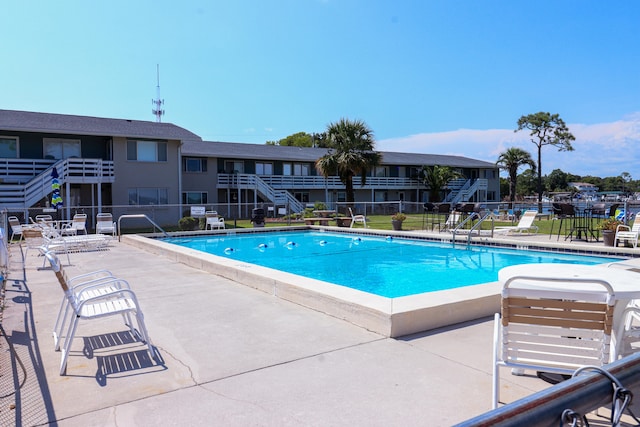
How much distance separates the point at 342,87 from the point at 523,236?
16.1 meters

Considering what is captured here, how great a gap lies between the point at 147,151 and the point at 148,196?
8.40ft

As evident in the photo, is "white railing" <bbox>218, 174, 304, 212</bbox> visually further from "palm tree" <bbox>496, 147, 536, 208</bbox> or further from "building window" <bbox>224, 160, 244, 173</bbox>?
"palm tree" <bbox>496, 147, 536, 208</bbox>

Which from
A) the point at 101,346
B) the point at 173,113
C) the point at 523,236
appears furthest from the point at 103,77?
the point at 173,113

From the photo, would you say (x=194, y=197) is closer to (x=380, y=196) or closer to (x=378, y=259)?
(x=380, y=196)

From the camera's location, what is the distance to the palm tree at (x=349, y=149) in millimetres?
30859

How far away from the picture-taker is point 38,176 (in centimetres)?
2230

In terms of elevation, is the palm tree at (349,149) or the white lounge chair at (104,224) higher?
the palm tree at (349,149)

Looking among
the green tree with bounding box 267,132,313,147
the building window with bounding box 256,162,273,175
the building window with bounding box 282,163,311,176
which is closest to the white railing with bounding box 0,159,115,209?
the building window with bounding box 256,162,273,175

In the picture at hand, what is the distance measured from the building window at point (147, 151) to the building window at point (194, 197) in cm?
454

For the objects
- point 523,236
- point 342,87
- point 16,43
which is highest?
point 342,87

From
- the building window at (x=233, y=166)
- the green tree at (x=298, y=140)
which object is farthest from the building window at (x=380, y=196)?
the green tree at (x=298, y=140)

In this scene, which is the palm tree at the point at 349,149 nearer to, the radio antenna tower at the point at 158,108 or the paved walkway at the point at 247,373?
the paved walkway at the point at 247,373

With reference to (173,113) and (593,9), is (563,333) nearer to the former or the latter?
(593,9)

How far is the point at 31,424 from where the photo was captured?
3.13m
